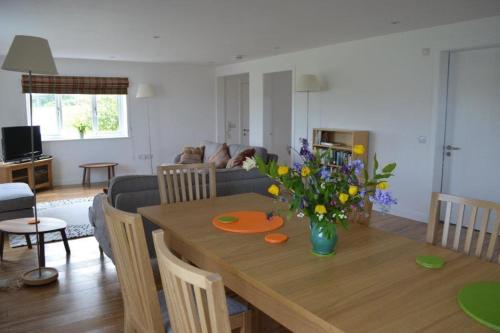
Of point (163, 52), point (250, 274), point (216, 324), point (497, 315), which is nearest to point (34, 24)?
point (163, 52)

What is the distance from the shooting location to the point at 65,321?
2631 millimetres

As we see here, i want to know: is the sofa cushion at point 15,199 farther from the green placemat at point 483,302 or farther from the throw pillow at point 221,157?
the green placemat at point 483,302

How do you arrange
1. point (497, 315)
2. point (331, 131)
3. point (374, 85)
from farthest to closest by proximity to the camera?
point (331, 131) < point (374, 85) < point (497, 315)

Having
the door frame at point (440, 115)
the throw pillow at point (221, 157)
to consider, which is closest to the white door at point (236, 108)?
the throw pillow at point (221, 157)

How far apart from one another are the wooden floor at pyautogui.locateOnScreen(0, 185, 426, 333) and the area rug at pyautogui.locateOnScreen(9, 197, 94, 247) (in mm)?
201

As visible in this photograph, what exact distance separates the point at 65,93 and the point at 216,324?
728 cm

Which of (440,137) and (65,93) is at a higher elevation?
(65,93)

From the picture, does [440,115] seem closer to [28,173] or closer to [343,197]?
[343,197]

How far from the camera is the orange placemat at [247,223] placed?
199 cm

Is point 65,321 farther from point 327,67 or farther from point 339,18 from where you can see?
point 327,67

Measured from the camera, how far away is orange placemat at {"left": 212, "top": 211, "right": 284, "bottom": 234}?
1.99 metres

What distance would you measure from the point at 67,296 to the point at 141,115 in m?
5.59

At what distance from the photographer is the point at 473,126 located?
4.40 m

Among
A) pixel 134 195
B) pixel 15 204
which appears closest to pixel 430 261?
pixel 134 195
